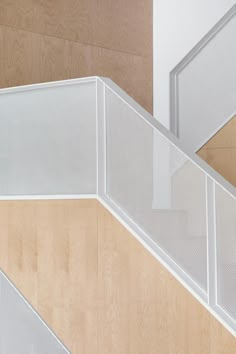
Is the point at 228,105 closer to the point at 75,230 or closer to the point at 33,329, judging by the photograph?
the point at 75,230

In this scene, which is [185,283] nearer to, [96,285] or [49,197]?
[96,285]

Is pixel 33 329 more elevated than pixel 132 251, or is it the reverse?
pixel 132 251

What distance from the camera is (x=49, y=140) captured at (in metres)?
5.33

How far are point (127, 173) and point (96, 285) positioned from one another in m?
0.76

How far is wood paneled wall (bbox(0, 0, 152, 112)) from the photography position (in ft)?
22.7

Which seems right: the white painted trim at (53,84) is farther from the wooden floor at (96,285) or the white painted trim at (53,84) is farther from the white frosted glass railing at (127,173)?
the wooden floor at (96,285)

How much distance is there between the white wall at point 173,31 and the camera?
7.03 m

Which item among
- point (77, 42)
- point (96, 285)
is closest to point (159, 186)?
point (96, 285)

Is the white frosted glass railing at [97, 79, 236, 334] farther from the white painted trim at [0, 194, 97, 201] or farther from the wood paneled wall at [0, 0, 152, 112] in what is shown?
the wood paneled wall at [0, 0, 152, 112]

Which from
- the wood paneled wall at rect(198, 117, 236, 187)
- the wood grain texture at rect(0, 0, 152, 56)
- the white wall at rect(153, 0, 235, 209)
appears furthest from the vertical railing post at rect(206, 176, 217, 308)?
the wood grain texture at rect(0, 0, 152, 56)

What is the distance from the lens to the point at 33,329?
557 cm

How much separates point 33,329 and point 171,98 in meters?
2.61

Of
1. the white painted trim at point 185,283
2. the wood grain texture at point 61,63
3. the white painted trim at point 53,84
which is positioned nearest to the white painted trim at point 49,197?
the white painted trim at point 185,283

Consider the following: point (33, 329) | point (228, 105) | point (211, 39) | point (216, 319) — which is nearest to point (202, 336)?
point (216, 319)
